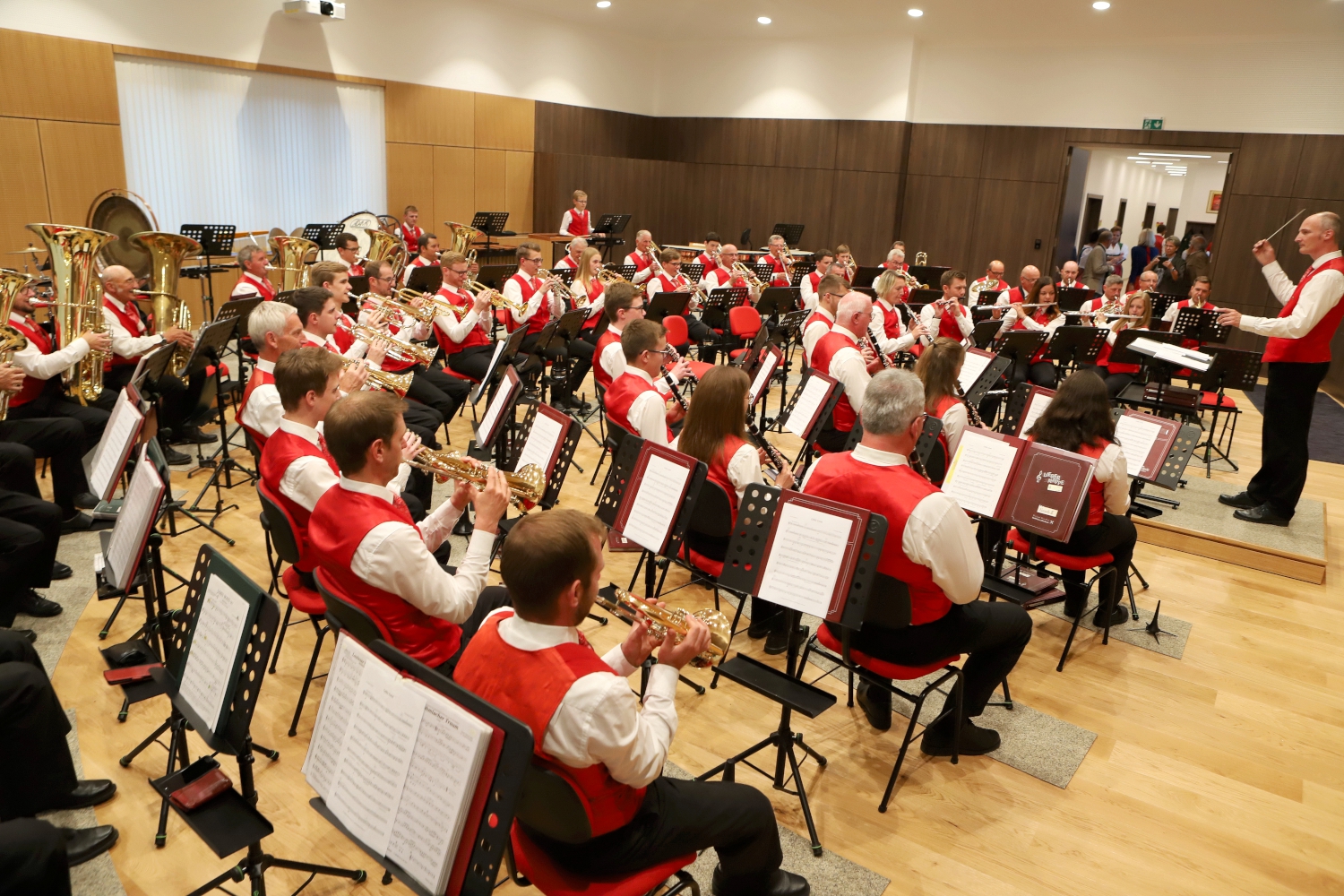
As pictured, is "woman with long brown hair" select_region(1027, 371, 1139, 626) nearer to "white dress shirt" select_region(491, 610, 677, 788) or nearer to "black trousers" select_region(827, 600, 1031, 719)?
"black trousers" select_region(827, 600, 1031, 719)

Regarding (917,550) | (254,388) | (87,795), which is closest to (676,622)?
(917,550)

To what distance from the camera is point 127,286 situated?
6023mm

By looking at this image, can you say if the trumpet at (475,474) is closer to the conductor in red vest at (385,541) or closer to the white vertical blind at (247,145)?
the conductor in red vest at (385,541)

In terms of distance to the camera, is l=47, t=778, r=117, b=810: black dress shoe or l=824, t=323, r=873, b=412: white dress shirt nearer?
l=47, t=778, r=117, b=810: black dress shoe

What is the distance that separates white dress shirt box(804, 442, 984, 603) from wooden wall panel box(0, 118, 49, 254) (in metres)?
10.9

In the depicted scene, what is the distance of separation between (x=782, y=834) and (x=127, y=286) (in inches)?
224

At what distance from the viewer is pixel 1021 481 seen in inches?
162

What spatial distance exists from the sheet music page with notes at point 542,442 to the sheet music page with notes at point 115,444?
1602mm

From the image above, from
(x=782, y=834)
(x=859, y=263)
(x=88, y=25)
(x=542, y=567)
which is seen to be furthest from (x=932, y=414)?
(x=859, y=263)

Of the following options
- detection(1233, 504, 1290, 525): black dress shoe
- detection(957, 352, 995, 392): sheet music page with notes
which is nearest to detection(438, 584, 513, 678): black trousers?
detection(957, 352, 995, 392): sheet music page with notes

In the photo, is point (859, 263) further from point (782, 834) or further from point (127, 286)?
point (782, 834)

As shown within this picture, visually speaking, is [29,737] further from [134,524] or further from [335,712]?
[335,712]

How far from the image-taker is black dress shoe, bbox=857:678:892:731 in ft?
12.5

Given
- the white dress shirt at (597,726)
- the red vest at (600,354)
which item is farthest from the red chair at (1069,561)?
the red vest at (600,354)
